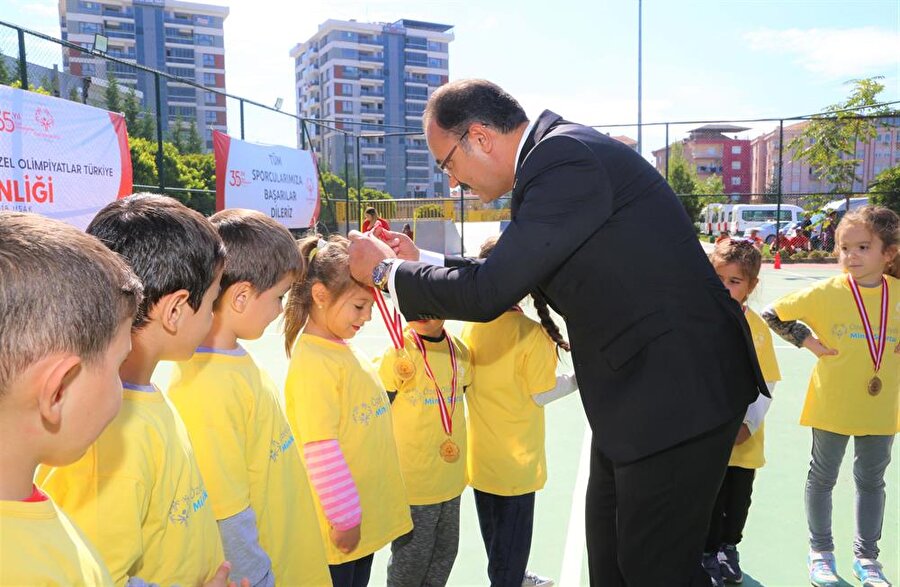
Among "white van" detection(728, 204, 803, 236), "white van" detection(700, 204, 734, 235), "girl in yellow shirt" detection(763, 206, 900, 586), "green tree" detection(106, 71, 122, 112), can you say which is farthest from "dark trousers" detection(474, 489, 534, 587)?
"green tree" detection(106, 71, 122, 112)

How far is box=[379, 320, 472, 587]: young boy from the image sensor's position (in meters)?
2.61

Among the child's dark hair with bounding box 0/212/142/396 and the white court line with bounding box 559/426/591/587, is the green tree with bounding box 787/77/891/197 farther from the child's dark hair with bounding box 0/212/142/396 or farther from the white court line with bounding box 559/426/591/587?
the child's dark hair with bounding box 0/212/142/396

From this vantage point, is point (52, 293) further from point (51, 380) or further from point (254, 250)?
point (254, 250)

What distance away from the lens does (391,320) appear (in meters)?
2.48

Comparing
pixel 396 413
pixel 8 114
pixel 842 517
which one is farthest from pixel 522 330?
pixel 8 114

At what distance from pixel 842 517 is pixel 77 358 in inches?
148

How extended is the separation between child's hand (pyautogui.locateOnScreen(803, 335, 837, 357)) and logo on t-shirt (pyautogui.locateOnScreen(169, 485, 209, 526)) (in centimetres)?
Result: 281

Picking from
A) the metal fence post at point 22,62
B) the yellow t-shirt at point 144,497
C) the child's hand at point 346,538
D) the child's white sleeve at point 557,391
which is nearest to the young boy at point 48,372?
the yellow t-shirt at point 144,497

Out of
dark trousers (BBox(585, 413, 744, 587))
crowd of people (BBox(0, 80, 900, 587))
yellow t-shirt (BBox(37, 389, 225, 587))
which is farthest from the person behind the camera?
dark trousers (BBox(585, 413, 744, 587))

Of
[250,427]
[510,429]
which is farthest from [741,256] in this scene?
[250,427]

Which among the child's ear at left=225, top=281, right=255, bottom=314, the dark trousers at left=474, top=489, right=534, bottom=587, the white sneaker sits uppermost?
the child's ear at left=225, top=281, right=255, bottom=314

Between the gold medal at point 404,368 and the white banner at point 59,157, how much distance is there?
519 centimetres

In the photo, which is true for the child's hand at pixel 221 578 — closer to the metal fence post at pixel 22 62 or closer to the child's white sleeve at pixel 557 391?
the child's white sleeve at pixel 557 391

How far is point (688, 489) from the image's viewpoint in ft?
6.33
